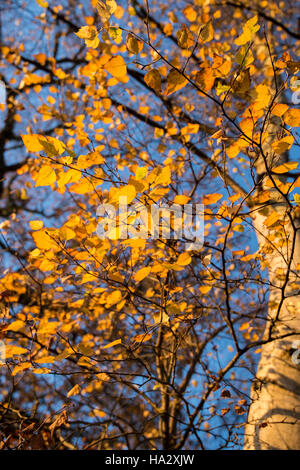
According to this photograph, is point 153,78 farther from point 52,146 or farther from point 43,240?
point 43,240

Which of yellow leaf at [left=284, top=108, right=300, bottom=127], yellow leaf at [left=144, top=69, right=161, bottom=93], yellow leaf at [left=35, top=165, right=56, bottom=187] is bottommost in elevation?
yellow leaf at [left=35, top=165, right=56, bottom=187]

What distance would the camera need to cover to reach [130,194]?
0.85 metres

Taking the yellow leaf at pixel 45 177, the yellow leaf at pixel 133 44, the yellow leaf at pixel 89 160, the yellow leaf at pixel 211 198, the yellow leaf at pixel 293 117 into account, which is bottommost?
the yellow leaf at pixel 45 177

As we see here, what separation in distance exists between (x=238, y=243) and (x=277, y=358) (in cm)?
194

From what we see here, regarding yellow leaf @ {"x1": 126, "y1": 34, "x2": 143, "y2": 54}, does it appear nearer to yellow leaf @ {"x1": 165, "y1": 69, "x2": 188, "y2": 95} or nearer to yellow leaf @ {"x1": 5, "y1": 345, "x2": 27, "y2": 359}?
yellow leaf @ {"x1": 165, "y1": 69, "x2": 188, "y2": 95}

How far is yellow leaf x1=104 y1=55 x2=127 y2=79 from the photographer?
33.5 inches

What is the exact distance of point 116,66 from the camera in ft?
2.84

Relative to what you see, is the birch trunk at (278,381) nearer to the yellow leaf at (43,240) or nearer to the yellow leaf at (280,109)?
the yellow leaf at (280,109)

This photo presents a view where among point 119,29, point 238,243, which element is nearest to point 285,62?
point 119,29

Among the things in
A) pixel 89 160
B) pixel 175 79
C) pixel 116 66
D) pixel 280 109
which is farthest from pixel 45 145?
pixel 280 109

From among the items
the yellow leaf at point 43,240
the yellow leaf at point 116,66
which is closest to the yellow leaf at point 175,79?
the yellow leaf at point 116,66

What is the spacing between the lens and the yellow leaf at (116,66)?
0.85 metres

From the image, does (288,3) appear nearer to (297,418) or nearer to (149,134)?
(149,134)

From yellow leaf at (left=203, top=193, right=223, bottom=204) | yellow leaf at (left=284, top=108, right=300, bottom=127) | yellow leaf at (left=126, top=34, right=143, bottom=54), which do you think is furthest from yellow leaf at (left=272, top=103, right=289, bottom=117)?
yellow leaf at (left=126, top=34, right=143, bottom=54)
